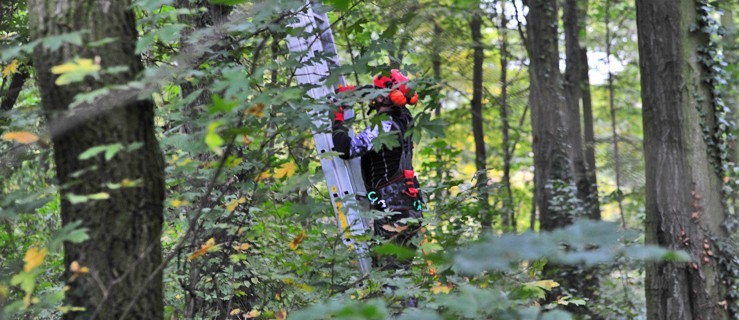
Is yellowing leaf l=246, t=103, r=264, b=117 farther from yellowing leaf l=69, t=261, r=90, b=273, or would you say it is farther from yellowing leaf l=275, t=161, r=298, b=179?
yellowing leaf l=275, t=161, r=298, b=179

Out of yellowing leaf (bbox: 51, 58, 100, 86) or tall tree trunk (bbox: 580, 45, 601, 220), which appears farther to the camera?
tall tree trunk (bbox: 580, 45, 601, 220)

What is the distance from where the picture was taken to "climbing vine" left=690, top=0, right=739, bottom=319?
8.20 m

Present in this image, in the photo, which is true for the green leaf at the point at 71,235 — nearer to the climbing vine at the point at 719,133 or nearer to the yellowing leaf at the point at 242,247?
the yellowing leaf at the point at 242,247

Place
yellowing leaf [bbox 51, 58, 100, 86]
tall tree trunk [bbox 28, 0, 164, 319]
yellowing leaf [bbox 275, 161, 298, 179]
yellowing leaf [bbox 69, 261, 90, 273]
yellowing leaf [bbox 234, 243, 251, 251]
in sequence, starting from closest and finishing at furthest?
yellowing leaf [bbox 51, 58, 100, 86], yellowing leaf [bbox 69, 261, 90, 273], tall tree trunk [bbox 28, 0, 164, 319], yellowing leaf [bbox 275, 161, 298, 179], yellowing leaf [bbox 234, 243, 251, 251]

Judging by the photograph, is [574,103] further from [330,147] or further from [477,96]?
[330,147]

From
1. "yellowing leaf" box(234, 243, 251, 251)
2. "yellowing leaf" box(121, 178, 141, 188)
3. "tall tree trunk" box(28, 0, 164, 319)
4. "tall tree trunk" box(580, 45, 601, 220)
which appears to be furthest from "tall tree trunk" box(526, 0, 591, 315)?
"yellowing leaf" box(121, 178, 141, 188)

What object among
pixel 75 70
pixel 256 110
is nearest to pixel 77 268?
pixel 75 70

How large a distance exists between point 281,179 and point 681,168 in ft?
16.9

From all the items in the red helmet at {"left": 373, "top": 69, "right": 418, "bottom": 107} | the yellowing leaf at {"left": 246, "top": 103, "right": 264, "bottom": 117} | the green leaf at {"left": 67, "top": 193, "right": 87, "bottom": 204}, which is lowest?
the green leaf at {"left": 67, "top": 193, "right": 87, "bottom": 204}

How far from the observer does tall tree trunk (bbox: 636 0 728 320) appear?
26.7 ft

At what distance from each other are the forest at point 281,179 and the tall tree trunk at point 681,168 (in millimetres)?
18

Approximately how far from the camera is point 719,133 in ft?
27.3

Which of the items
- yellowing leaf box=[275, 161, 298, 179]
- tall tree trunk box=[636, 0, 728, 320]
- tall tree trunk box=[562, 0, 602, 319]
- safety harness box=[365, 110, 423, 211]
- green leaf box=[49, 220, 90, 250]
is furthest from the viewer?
tall tree trunk box=[562, 0, 602, 319]

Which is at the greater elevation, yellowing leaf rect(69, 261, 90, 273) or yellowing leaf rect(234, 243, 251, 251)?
yellowing leaf rect(69, 261, 90, 273)
